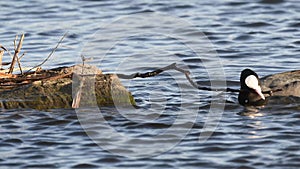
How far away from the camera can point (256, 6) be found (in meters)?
15.3

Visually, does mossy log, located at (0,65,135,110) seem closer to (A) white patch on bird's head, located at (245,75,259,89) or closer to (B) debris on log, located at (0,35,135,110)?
(B) debris on log, located at (0,35,135,110)

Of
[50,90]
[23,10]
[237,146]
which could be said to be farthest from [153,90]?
[23,10]

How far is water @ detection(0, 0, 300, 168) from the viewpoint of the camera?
710 cm

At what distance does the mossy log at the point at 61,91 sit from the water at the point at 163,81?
118 millimetres

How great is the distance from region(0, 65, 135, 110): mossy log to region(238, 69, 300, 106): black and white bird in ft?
4.44

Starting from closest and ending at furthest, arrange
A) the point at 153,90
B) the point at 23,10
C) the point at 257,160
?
the point at 257,160, the point at 153,90, the point at 23,10

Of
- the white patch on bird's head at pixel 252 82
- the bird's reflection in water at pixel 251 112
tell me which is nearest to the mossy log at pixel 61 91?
the bird's reflection in water at pixel 251 112

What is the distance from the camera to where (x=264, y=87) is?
9.30 m

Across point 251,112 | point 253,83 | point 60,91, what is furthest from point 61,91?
point 253,83

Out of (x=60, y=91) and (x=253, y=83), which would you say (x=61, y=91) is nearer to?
(x=60, y=91)

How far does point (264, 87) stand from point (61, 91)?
2.46 m

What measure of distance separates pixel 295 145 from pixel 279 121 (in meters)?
0.94

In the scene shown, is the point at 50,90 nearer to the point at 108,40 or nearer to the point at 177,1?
the point at 108,40

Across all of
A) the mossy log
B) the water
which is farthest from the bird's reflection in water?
the mossy log
